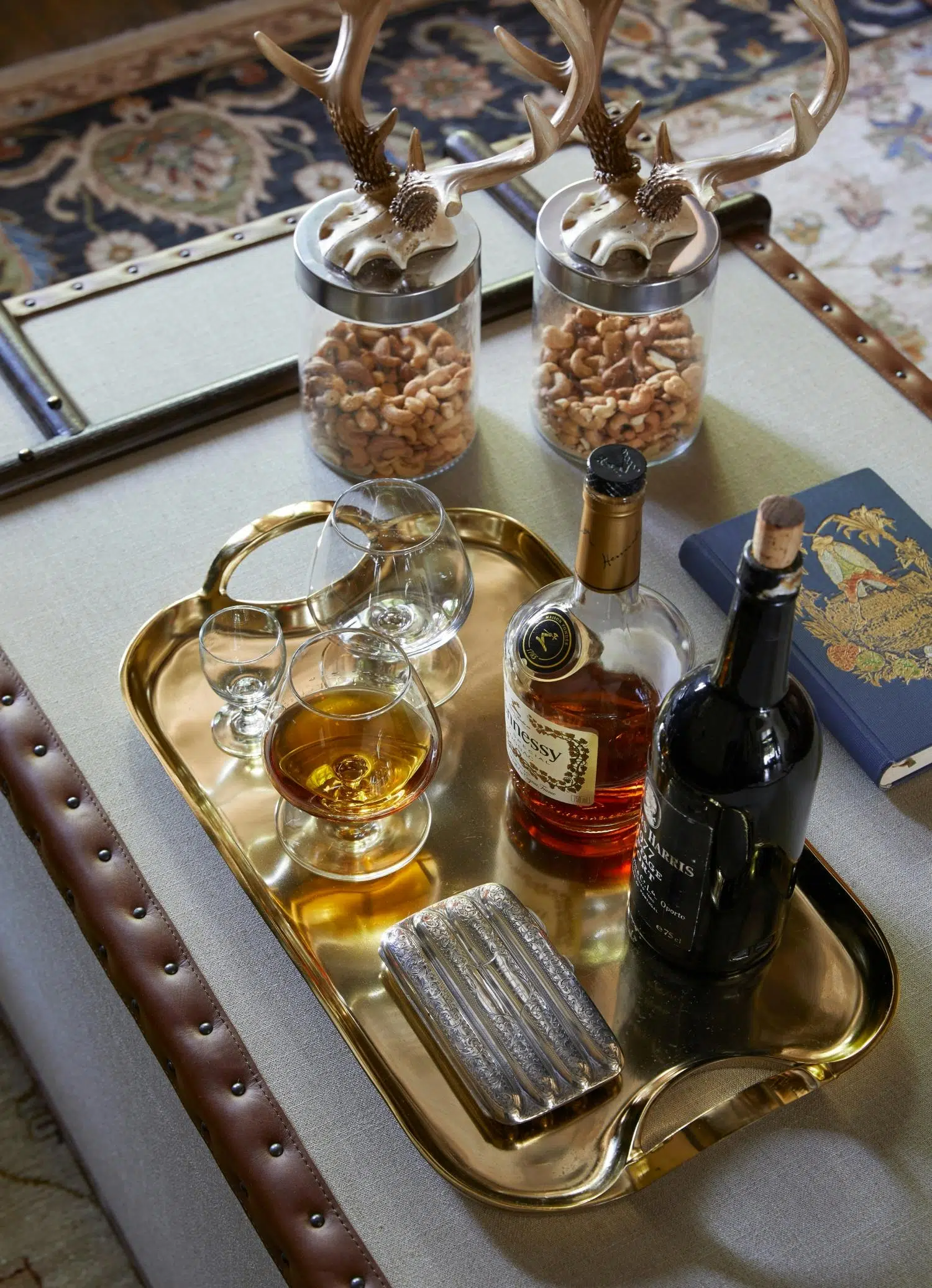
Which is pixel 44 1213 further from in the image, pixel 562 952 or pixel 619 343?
pixel 619 343

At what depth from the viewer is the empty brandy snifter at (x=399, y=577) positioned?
0.83 metres

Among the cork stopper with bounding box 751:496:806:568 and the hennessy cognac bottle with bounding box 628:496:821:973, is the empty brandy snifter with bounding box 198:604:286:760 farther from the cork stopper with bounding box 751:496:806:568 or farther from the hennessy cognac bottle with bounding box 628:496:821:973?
the cork stopper with bounding box 751:496:806:568

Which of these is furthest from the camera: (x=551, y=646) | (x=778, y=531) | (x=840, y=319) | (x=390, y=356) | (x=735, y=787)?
(x=840, y=319)

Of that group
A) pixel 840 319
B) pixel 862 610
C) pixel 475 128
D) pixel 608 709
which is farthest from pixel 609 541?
pixel 475 128

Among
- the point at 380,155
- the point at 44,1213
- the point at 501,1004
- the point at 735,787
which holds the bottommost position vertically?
the point at 44,1213

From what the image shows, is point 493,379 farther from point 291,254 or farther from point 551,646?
point 551,646

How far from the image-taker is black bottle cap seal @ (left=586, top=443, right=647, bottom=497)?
57 cm

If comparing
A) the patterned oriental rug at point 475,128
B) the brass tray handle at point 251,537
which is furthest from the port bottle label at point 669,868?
the patterned oriental rug at point 475,128

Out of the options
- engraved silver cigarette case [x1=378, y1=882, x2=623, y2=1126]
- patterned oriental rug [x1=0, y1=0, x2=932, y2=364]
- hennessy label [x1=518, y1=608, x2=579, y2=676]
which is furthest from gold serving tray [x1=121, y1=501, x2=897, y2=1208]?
patterned oriental rug [x1=0, y1=0, x2=932, y2=364]

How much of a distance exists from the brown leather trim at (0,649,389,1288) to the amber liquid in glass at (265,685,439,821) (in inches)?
4.6

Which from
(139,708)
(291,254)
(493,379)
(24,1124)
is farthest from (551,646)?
(24,1124)

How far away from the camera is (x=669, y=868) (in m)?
0.65

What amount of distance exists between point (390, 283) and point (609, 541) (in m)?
0.37

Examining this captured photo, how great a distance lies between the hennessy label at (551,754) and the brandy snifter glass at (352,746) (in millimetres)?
47
